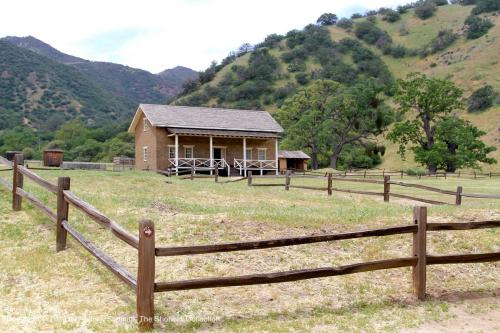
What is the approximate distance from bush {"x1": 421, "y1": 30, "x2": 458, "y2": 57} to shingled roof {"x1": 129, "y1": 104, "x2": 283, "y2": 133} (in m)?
74.3

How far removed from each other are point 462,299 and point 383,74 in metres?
102

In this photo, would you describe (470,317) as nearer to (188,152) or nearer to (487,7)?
(188,152)

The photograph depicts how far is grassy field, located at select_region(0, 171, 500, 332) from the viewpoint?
663cm

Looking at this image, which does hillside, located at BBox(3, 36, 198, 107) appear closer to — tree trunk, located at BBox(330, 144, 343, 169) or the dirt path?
tree trunk, located at BBox(330, 144, 343, 169)

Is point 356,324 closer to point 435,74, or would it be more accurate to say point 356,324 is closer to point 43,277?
point 43,277

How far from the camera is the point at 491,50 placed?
290 ft

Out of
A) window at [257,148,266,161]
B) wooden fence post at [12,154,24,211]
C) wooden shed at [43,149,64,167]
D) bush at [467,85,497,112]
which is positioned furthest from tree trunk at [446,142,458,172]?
wooden fence post at [12,154,24,211]

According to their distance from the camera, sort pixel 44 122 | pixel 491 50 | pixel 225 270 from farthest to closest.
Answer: pixel 44 122, pixel 491 50, pixel 225 270

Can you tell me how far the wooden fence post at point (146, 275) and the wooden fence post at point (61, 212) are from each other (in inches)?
157

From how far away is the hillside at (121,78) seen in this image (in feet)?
532

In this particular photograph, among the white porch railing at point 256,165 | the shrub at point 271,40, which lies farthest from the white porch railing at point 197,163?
the shrub at point 271,40

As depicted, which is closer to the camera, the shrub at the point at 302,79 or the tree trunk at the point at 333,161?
the tree trunk at the point at 333,161

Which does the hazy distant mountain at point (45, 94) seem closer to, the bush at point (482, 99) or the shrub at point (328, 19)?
the shrub at point (328, 19)

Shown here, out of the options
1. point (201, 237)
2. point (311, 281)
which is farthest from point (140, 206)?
point (311, 281)
